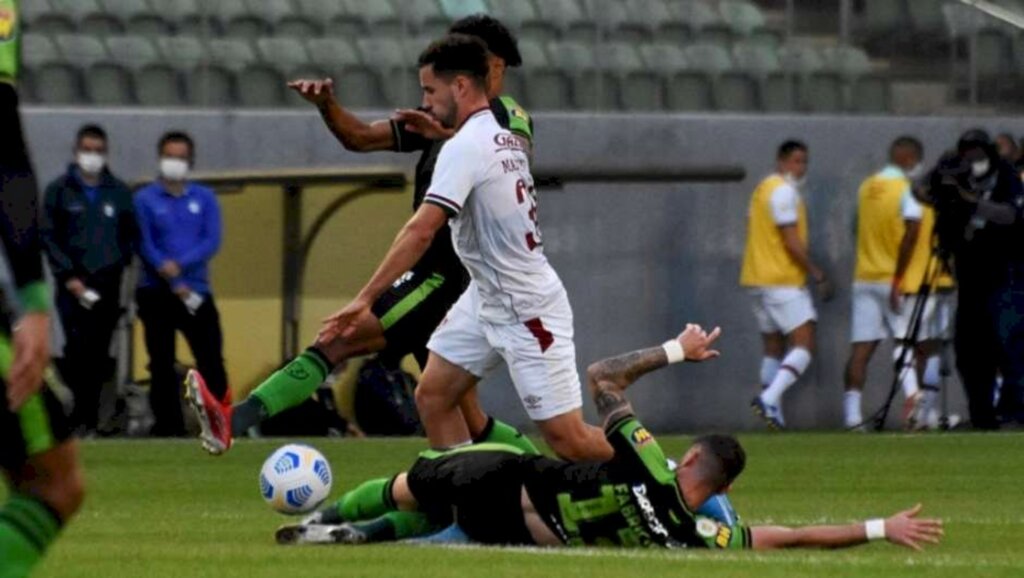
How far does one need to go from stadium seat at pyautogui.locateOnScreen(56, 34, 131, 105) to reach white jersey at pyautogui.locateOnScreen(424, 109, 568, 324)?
38.4 ft

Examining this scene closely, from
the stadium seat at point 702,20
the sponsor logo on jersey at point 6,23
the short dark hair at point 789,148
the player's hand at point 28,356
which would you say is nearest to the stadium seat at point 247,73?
the stadium seat at point 702,20

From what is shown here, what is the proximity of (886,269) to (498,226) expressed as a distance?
12.0m

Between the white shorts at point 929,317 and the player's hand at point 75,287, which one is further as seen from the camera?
the white shorts at point 929,317

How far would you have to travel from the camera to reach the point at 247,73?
22531mm

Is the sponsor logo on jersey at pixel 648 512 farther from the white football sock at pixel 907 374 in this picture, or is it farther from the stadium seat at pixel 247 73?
the stadium seat at pixel 247 73

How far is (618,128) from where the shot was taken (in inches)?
925

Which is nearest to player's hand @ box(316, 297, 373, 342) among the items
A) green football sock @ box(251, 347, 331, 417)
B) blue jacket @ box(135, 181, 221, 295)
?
green football sock @ box(251, 347, 331, 417)

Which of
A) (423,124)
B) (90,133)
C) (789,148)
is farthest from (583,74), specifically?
(423,124)

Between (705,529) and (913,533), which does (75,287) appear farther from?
(913,533)

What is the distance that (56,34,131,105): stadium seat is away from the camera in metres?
21.9

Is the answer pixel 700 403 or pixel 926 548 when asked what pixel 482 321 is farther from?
pixel 700 403

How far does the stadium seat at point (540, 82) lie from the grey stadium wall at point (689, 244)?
29cm

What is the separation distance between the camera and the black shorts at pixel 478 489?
9867 millimetres

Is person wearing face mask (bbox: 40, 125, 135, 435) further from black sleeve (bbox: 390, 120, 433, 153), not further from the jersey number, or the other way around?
the jersey number
